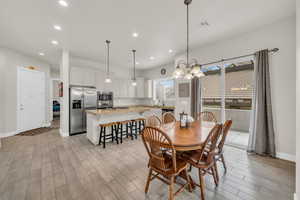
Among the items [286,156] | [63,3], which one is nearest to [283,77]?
[286,156]

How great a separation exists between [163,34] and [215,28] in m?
1.24

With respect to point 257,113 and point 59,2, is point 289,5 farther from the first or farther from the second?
point 59,2

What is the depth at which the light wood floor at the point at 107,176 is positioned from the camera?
1.72 meters

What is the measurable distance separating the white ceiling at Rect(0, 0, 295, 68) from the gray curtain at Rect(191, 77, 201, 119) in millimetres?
1223

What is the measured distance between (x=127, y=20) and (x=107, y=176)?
305 centimetres

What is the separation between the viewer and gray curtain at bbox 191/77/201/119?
393 cm

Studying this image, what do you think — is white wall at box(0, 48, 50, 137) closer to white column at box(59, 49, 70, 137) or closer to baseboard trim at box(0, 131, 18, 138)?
baseboard trim at box(0, 131, 18, 138)

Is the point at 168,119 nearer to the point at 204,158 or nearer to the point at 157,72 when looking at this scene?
the point at 204,158

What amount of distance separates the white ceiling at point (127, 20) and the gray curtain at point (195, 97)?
1223 mm

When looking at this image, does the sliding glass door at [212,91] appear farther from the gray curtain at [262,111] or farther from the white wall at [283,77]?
the white wall at [283,77]

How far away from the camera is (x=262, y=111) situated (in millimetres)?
2805

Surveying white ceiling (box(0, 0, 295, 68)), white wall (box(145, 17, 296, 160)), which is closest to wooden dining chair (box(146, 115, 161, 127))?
white ceiling (box(0, 0, 295, 68))

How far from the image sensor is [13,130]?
4410 mm

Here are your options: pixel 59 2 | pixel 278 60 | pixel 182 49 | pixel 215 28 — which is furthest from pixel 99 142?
pixel 278 60
